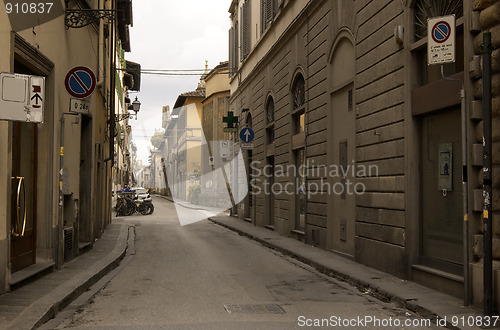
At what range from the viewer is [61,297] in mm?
7230

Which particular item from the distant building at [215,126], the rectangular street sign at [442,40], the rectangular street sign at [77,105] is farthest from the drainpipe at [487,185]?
the distant building at [215,126]

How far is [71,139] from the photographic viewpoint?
11.4 metres

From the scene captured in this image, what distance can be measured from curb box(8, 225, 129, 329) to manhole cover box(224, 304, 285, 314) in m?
2.11

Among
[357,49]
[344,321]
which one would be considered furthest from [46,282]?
[357,49]

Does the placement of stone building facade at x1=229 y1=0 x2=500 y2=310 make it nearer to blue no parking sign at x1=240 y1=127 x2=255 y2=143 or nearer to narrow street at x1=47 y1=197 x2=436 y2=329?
narrow street at x1=47 y1=197 x2=436 y2=329

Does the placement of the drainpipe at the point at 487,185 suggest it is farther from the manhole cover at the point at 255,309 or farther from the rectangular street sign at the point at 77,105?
the rectangular street sign at the point at 77,105

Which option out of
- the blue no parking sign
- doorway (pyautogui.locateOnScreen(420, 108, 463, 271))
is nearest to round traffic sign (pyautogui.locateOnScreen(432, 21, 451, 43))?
doorway (pyautogui.locateOnScreen(420, 108, 463, 271))

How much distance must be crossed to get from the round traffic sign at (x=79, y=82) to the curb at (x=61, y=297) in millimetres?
3070

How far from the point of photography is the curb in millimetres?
5992

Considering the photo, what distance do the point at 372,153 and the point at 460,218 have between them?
3035 mm

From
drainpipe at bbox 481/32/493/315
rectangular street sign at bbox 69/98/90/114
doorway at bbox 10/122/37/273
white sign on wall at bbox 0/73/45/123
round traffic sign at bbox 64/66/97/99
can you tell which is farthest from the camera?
round traffic sign at bbox 64/66/97/99

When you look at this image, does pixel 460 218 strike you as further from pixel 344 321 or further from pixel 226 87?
pixel 226 87

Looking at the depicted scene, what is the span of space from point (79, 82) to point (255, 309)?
16.7ft

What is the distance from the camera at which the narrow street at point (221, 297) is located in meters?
6.39
